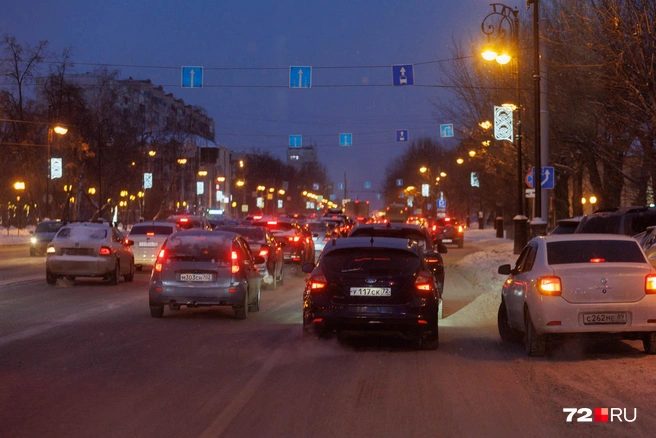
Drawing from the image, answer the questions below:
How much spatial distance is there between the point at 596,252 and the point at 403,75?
75.6ft

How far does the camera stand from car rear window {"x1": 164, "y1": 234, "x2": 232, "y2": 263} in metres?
16.9

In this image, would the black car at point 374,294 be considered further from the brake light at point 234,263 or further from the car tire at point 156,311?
the car tire at point 156,311

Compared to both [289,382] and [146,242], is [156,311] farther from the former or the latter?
[146,242]

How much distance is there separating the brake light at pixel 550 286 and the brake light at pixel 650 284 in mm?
1058

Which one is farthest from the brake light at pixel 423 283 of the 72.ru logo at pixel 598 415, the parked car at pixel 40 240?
the parked car at pixel 40 240

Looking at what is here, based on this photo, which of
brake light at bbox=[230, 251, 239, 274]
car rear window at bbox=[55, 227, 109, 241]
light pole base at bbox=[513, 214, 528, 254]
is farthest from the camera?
light pole base at bbox=[513, 214, 528, 254]

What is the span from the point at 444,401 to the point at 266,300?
41.7 feet

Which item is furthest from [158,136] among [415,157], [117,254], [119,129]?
[117,254]

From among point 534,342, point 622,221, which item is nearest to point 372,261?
point 534,342

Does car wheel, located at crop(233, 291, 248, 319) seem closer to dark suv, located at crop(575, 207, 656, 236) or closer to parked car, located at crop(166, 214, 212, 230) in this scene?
dark suv, located at crop(575, 207, 656, 236)

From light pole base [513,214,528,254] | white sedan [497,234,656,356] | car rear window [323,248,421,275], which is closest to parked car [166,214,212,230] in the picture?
light pole base [513,214,528,254]

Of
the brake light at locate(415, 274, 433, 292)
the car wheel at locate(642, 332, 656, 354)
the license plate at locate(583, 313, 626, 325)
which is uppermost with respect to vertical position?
the brake light at locate(415, 274, 433, 292)

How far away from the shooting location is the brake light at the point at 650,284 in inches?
463

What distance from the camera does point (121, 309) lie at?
18.5 m
